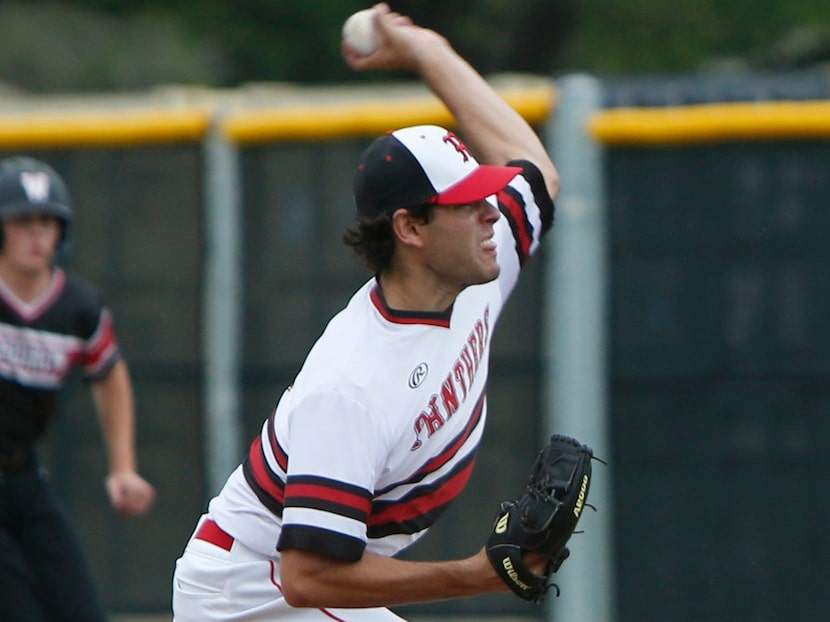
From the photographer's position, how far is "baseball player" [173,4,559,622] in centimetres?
308

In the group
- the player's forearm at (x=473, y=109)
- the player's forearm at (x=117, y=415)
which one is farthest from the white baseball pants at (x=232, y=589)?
the player's forearm at (x=117, y=415)

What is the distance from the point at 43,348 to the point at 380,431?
222 cm

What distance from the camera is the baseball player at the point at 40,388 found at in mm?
4777

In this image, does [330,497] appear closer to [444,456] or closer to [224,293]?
[444,456]

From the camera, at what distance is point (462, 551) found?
249 inches

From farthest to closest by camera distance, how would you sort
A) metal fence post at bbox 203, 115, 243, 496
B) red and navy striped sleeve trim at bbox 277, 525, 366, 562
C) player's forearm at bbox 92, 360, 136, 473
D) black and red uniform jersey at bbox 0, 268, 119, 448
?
metal fence post at bbox 203, 115, 243, 496 → player's forearm at bbox 92, 360, 136, 473 → black and red uniform jersey at bbox 0, 268, 119, 448 → red and navy striped sleeve trim at bbox 277, 525, 366, 562

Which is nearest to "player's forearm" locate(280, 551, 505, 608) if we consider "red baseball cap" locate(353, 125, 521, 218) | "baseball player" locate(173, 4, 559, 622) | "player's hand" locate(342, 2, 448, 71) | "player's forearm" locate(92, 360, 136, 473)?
"baseball player" locate(173, 4, 559, 622)

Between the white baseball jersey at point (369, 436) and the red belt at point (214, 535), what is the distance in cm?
3

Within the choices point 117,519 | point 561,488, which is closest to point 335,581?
point 561,488

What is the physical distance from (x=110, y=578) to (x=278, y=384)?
1139mm

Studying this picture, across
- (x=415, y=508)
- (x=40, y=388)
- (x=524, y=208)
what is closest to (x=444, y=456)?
(x=415, y=508)

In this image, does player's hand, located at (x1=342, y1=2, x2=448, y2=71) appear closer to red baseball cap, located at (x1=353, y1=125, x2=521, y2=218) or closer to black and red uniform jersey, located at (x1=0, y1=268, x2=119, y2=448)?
red baseball cap, located at (x1=353, y1=125, x2=521, y2=218)

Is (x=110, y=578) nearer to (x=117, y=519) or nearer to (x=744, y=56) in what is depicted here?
(x=117, y=519)

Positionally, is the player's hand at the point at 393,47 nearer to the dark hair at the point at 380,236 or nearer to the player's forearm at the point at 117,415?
the dark hair at the point at 380,236
